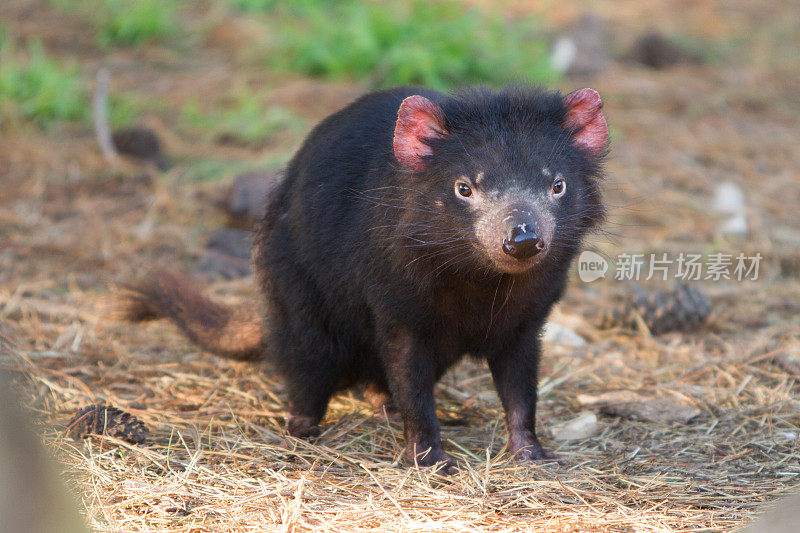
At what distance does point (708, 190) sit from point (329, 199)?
3999mm

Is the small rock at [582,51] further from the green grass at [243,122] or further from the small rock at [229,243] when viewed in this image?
the small rock at [229,243]

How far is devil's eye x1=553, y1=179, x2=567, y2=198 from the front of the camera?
2.82 metres

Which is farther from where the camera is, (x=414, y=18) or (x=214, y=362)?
(x=414, y=18)

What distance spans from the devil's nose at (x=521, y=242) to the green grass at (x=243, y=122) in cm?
452

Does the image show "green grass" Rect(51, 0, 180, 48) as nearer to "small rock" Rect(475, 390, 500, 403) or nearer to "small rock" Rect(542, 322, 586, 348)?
"small rock" Rect(542, 322, 586, 348)

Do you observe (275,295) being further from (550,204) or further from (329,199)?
(550,204)

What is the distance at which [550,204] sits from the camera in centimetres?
276

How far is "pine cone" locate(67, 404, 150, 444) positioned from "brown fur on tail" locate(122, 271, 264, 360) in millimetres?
795

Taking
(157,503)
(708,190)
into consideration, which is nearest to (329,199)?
(157,503)

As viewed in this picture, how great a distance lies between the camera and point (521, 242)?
8.37 feet

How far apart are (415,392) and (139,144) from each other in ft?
13.0

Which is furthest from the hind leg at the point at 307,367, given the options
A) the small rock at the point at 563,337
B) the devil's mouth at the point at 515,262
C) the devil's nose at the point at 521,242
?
the small rock at the point at 563,337

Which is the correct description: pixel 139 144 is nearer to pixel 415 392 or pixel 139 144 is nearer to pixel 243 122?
pixel 243 122

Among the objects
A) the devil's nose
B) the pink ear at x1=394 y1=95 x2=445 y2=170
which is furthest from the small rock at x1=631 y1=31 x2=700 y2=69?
the devil's nose
